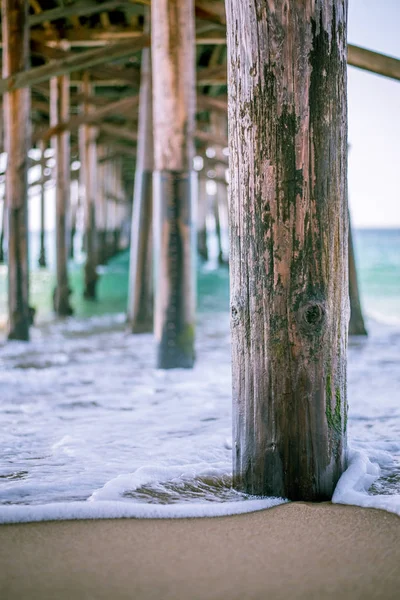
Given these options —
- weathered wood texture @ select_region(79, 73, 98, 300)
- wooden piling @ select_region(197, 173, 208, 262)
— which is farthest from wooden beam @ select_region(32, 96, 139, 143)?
wooden piling @ select_region(197, 173, 208, 262)

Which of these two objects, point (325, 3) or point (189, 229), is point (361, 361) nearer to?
point (189, 229)

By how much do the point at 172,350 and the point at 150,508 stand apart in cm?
248

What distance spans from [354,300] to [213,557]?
4.20m

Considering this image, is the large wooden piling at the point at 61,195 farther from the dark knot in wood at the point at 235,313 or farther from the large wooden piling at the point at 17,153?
the dark knot in wood at the point at 235,313

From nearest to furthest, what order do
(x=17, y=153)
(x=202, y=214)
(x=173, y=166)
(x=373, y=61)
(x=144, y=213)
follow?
1. (x=373, y=61)
2. (x=173, y=166)
3. (x=17, y=153)
4. (x=144, y=213)
5. (x=202, y=214)

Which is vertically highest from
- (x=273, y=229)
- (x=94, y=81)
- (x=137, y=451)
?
(x=94, y=81)

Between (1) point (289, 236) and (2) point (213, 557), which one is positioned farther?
(1) point (289, 236)

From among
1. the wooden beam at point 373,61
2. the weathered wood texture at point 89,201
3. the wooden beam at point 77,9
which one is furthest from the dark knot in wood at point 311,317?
the weathered wood texture at point 89,201

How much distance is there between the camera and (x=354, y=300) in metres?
5.52

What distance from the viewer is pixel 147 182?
5.78m

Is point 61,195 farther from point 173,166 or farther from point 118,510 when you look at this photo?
point 118,510

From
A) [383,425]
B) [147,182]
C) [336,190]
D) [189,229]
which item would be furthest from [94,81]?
[336,190]

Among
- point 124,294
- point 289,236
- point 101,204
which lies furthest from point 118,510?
point 101,204

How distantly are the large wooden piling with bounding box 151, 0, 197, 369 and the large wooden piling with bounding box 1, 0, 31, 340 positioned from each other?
1545 millimetres
